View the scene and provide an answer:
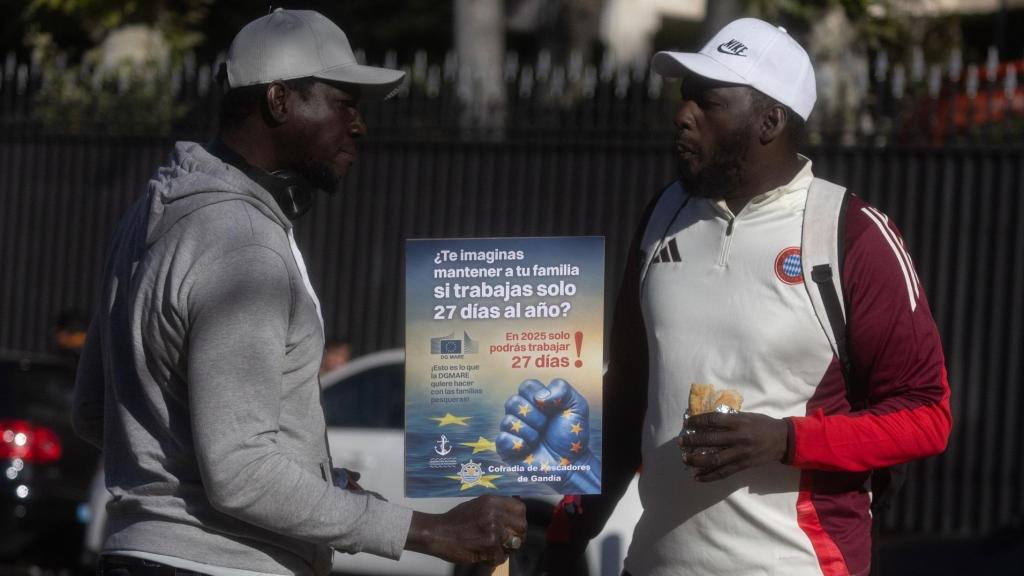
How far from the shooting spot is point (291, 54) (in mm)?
2801

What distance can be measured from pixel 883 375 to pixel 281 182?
48.3 inches

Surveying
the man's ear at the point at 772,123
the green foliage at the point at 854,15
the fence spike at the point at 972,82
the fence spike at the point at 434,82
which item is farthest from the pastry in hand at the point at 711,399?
the fence spike at the point at 434,82

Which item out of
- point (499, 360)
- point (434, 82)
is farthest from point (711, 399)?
point (434, 82)

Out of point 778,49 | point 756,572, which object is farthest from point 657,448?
point 778,49

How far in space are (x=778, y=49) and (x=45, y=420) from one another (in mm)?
7333

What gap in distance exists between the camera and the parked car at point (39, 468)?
30.4 feet

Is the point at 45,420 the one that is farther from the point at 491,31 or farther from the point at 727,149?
the point at 727,149

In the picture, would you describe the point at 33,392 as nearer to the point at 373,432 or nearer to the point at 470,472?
the point at 373,432

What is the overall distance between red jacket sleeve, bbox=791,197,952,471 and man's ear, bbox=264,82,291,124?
114 centimetres

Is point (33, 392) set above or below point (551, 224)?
below

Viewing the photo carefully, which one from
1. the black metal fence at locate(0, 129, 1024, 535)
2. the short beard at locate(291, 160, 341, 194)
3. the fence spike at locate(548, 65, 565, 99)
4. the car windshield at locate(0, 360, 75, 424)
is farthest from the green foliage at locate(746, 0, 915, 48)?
the short beard at locate(291, 160, 341, 194)

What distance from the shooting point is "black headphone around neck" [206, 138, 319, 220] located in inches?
110

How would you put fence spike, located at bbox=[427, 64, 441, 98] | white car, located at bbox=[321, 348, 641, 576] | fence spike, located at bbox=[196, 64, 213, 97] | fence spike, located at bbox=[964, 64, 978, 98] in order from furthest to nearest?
fence spike, located at bbox=[196, 64, 213, 97] → fence spike, located at bbox=[427, 64, 441, 98] → fence spike, located at bbox=[964, 64, 978, 98] → white car, located at bbox=[321, 348, 641, 576]

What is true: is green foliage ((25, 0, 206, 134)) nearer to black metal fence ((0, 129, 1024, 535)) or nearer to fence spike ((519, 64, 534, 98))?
black metal fence ((0, 129, 1024, 535))
